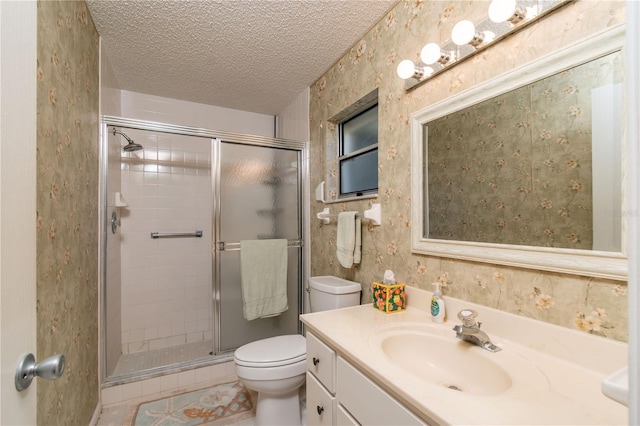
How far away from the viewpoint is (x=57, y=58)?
45.3 inches

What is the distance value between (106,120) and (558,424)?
2.48 metres

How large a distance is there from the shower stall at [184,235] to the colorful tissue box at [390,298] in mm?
1142

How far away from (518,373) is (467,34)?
44.7 inches

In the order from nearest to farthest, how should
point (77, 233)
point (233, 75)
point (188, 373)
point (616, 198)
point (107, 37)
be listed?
point (616, 198) < point (77, 233) < point (107, 37) < point (188, 373) < point (233, 75)

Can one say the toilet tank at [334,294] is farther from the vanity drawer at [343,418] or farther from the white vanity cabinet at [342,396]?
the vanity drawer at [343,418]

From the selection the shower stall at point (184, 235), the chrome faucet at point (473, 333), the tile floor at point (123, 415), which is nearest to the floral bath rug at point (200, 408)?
the tile floor at point (123, 415)

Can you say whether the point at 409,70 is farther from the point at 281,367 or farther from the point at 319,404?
the point at 281,367

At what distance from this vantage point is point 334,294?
5.46 feet

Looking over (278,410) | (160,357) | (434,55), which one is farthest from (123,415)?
(434,55)

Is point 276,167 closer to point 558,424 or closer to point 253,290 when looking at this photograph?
point 253,290

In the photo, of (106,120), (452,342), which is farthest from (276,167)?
(452,342)

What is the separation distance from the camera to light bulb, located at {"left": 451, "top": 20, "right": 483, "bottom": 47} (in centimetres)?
105

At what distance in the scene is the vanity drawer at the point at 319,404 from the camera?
1058 millimetres

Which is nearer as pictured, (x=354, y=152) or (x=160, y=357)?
(x=354, y=152)
